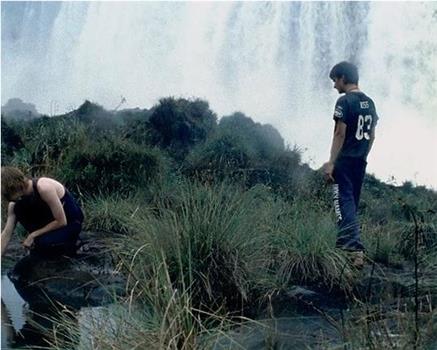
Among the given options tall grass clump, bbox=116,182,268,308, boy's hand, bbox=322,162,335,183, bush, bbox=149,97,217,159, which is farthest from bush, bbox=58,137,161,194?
boy's hand, bbox=322,162,335,183

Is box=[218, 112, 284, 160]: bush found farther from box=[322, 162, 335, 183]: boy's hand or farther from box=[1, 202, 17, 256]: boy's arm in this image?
box=[1, 202, 17, 256]: boy's arm

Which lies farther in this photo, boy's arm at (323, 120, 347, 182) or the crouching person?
boy's arm at (323, 120, 347, 182)

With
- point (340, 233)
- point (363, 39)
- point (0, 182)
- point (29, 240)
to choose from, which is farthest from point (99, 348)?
point (363, 39)

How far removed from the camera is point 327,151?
5129mm

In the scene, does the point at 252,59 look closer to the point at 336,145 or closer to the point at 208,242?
the point at 336,145

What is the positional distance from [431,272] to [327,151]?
3.99 ft

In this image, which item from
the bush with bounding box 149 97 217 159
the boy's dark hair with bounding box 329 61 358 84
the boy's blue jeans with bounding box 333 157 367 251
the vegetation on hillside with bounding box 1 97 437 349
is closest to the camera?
the vegetation on hillside with bounding box 1 97 437 349

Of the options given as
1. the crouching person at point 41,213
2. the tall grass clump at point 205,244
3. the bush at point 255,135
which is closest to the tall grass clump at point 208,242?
the tall grass clump at point 205,244

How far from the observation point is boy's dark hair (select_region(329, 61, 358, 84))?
4852 mm

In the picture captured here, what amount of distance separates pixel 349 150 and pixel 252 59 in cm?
77

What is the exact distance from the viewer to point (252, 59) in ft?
17.4

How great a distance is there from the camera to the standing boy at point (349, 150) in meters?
4.87

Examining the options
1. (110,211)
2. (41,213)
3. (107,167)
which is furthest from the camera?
(107,167)

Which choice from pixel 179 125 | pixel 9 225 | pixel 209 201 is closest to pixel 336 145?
pixel 209 201
